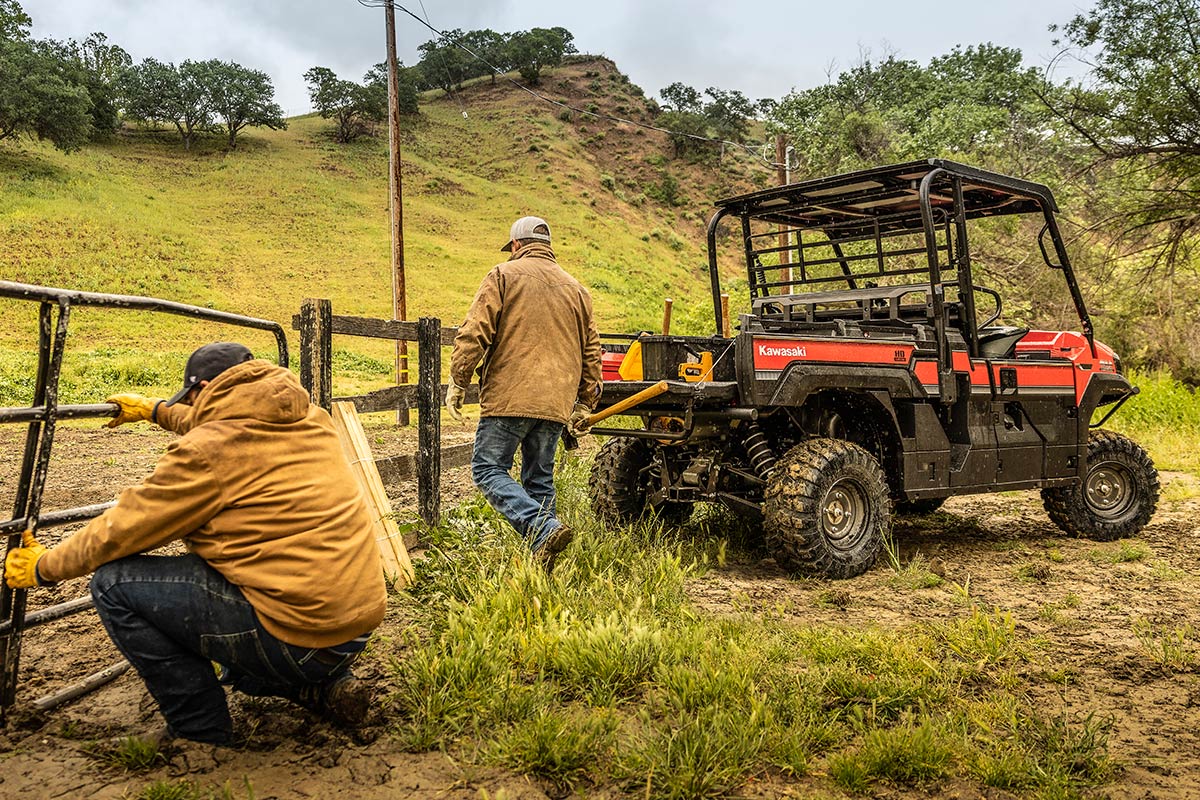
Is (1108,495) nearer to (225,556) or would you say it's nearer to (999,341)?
(999,341)

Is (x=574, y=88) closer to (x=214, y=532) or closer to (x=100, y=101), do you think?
(x=100, y=101)

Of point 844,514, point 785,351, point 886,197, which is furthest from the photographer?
point 886,197

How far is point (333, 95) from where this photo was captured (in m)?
61.0

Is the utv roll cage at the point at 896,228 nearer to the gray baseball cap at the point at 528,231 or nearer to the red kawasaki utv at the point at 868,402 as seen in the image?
the red kawasaki utv at the point at 868,402

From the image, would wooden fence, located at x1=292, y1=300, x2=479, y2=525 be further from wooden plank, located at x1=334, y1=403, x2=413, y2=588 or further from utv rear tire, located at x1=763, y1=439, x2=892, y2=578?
utv rear tire, located at x1=763, y1=439, x2=892, y2=578

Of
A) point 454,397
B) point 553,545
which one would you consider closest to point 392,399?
point 454,397

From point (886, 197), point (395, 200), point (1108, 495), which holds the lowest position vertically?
point (1108, 495)

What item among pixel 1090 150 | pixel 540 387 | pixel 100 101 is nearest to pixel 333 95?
pixel 100 101

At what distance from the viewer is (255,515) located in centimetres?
311

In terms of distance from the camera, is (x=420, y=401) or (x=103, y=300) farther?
(x=420, y=401)

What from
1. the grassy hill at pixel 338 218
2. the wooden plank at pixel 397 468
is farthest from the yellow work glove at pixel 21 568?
the grassy hill at pixel 338 218

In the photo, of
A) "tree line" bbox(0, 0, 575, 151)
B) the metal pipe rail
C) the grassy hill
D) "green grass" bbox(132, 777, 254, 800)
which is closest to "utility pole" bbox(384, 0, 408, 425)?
the grassy hill

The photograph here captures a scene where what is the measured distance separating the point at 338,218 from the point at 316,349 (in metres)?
42.0

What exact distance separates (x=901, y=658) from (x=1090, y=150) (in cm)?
905
